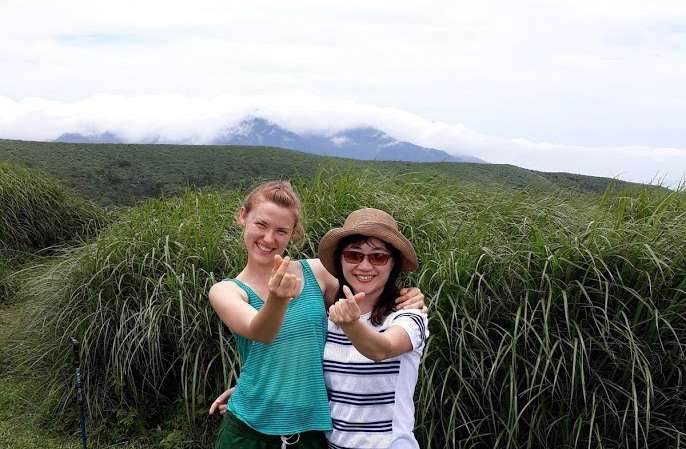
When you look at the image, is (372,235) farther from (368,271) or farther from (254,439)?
(254,439)

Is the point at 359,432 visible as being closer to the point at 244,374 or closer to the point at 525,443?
the point at 244,374

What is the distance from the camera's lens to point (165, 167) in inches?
440

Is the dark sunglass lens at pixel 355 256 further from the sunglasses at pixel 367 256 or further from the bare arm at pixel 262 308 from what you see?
the bare arm at pixel 262 308

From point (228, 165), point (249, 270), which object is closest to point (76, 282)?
point (249, 270)

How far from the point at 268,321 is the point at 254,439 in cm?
44

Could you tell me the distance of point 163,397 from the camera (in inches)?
164

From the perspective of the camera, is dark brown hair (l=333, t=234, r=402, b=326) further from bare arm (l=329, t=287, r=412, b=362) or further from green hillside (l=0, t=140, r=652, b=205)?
green hillside (l=0, t=140, r=652, b=205)

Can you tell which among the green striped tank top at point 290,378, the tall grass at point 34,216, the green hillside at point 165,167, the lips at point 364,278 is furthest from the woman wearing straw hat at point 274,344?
the green hillside at point 165,167

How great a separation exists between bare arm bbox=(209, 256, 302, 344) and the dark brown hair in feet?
0.97

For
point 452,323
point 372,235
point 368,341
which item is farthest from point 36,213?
point 368,341

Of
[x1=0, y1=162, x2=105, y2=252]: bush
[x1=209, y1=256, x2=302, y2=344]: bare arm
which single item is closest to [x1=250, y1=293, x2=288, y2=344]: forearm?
[x1=209, y1=256, x2=302, y2=344]: bare arm

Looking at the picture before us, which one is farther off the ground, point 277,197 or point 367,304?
point 277,197

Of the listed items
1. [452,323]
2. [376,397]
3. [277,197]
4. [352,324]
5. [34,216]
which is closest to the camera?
[352,324]

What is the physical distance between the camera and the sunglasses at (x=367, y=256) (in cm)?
202
